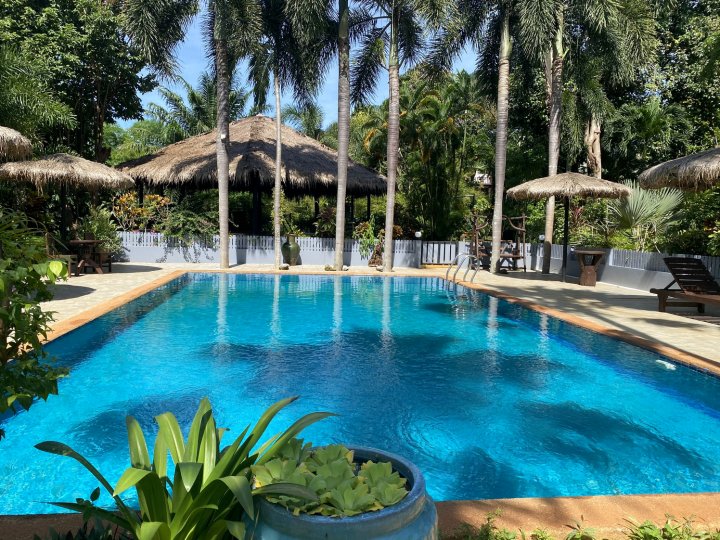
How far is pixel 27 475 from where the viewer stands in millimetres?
3615

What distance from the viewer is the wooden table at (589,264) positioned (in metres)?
13.4

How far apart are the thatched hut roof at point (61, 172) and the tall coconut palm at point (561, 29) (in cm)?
1106

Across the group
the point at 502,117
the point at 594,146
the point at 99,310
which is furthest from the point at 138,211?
the point at 594,146

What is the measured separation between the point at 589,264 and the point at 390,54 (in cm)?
801

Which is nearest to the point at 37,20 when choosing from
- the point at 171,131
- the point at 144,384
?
the point at 171,131

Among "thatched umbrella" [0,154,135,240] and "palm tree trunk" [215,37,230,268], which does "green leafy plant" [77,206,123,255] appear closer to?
"thatched umbrella" [0,154,135,240]

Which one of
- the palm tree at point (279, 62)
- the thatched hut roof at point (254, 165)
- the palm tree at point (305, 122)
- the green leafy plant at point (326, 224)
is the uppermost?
the palm tree at point (305, 122)

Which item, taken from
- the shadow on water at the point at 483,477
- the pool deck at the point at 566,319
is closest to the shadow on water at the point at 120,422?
the pool deck at the point at 566,319

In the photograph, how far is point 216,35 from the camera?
14898 mm

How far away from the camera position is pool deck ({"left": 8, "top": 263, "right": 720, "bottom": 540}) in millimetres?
2463

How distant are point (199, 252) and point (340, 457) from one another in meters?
17.8

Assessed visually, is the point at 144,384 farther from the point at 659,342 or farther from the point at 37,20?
the point at 37,20

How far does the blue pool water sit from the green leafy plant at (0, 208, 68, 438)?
1839 mm

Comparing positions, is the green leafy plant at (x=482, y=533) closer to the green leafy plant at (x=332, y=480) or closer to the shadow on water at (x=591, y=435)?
the green leafy plant at (x=332, y=480)
